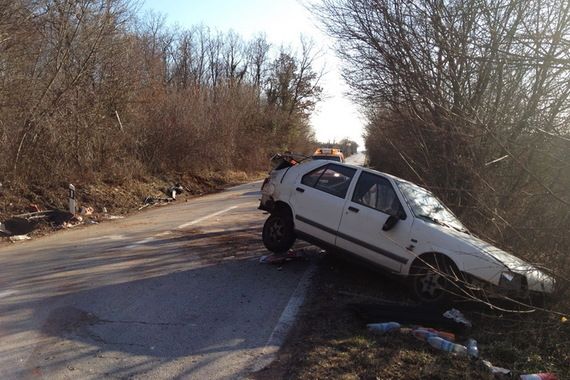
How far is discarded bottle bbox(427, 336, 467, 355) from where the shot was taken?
17.5 feet

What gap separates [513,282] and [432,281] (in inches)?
40.9

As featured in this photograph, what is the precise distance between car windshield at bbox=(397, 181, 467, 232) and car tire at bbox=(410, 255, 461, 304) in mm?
702

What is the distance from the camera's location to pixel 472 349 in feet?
17.7

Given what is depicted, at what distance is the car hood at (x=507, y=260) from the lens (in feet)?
20.5

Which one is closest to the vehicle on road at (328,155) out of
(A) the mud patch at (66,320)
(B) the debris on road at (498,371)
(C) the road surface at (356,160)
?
(A) the mud patch at (66,320)

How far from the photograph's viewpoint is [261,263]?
9062 mm

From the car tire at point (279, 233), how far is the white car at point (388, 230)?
17mm

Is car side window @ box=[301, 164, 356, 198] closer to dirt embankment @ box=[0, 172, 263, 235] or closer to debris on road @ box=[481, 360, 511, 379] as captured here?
debris on road @ box=[481, 360, 511, 379]

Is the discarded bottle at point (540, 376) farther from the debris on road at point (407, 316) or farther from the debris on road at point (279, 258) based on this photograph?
the debris on road at point (279, 258)

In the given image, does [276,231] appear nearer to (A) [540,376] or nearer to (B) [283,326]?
(B) [283,326]

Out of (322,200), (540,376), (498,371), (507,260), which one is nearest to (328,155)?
(322,200)

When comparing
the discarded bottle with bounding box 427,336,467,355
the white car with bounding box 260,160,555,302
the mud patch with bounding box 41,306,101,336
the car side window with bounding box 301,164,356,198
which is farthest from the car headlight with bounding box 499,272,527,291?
the mud patch with bounding box 41,306,101,336

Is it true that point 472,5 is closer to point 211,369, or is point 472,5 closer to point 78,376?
point 211,369

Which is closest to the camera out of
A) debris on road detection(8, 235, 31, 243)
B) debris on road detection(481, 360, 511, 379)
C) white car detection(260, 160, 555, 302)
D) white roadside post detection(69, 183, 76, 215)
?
debris on road detection(481, 360, 511, 379)
